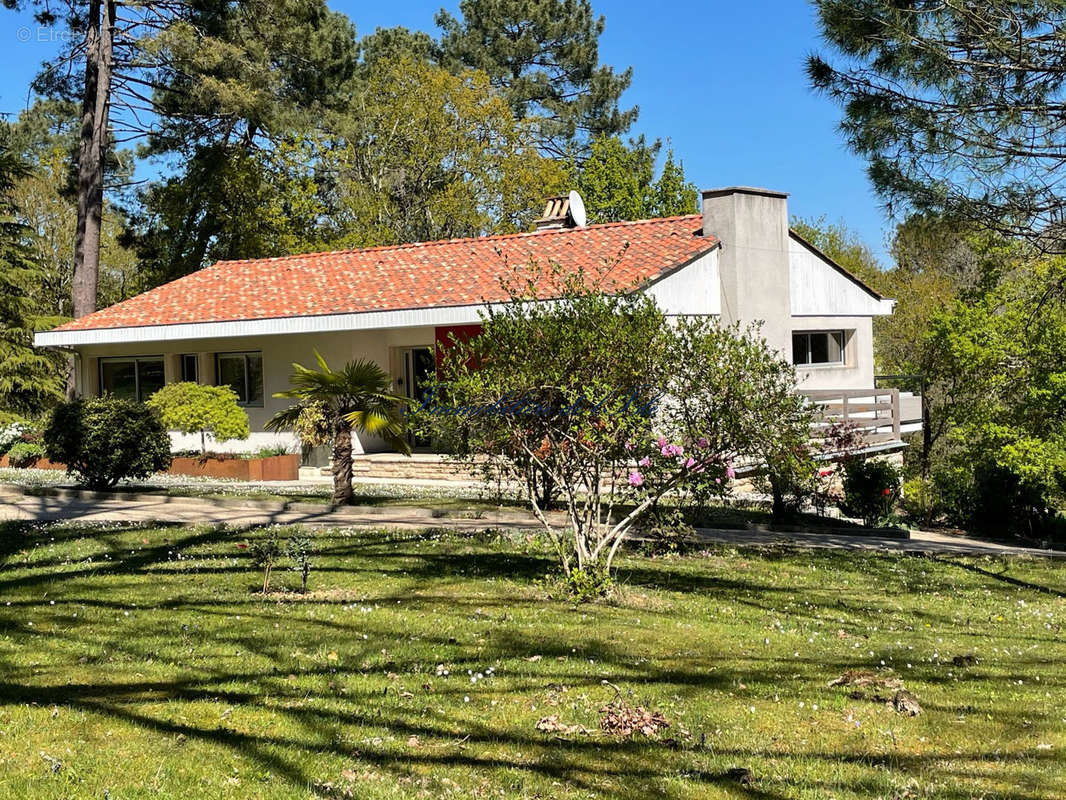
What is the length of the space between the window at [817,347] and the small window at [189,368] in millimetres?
14804

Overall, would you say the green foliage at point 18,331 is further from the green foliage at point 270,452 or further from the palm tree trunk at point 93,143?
the green foliage at point 270,452

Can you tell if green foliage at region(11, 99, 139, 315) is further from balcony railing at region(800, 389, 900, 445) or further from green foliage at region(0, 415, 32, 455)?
balcony railing at region(800, 389, 900, 445)

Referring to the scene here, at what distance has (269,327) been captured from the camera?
79.2 ft

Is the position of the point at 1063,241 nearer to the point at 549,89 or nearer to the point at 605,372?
the point at 605,372

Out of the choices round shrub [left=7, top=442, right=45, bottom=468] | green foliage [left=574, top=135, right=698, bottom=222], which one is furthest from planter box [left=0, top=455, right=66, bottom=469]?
green foliage [left=574, top=135, right=698, bottom=222]

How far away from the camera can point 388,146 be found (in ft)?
128

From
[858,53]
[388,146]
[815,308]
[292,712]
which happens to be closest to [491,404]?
[292,712]

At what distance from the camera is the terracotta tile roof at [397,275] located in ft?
75.7

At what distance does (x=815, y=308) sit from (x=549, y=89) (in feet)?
110

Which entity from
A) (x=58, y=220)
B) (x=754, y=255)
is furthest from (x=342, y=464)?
(x=58, y=220)

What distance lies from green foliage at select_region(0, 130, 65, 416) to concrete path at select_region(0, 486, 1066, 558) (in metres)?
12.7

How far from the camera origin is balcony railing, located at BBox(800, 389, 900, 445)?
78.1 ft

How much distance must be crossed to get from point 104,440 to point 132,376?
10.3 m

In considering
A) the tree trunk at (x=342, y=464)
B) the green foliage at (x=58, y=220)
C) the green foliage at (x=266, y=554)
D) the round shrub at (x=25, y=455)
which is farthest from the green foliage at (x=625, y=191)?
the green foliage at (x=266, y=554)
